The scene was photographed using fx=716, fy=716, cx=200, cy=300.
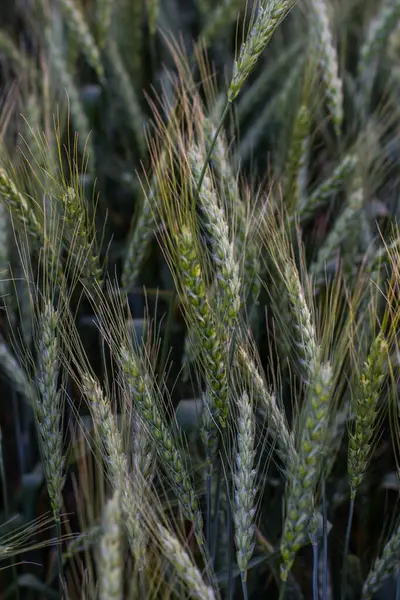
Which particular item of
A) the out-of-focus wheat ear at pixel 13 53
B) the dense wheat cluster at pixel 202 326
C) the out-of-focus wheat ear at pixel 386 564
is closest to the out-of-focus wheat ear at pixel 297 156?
the dense wheat cluster at pixel 202 326

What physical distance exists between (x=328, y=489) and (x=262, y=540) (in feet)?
0.42

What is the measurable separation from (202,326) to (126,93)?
72 centimetres

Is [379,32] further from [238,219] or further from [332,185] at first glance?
[238,219]

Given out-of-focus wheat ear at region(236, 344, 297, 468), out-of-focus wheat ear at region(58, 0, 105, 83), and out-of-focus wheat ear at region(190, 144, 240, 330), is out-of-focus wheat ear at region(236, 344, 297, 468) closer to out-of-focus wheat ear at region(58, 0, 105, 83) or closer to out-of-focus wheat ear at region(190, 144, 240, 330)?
out-of-focus wheat ear at region(190, 144, 240, 330)

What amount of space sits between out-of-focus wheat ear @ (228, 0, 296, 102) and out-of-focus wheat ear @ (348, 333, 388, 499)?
11.7 inches

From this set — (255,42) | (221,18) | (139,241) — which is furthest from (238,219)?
(221,18)

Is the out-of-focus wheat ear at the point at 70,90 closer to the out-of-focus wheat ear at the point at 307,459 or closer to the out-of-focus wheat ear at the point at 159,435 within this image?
the out-of-focus wheat ear at the point at 159,435

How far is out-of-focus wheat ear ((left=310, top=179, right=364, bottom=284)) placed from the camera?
38.9 inches

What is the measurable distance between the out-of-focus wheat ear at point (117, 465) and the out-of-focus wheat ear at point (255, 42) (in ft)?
1.09

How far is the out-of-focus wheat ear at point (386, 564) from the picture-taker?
745mm

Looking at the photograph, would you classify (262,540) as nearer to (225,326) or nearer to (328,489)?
(328,489)

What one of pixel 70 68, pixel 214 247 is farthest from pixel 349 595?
pixel 70 68

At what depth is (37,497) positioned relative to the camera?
107cm

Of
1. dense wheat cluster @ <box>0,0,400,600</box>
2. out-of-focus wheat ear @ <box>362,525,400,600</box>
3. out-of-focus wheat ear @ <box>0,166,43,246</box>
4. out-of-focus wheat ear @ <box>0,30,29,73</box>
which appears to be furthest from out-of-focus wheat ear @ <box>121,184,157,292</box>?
out-of-focus wheat ear @ <box>0,30,29,73</box>
